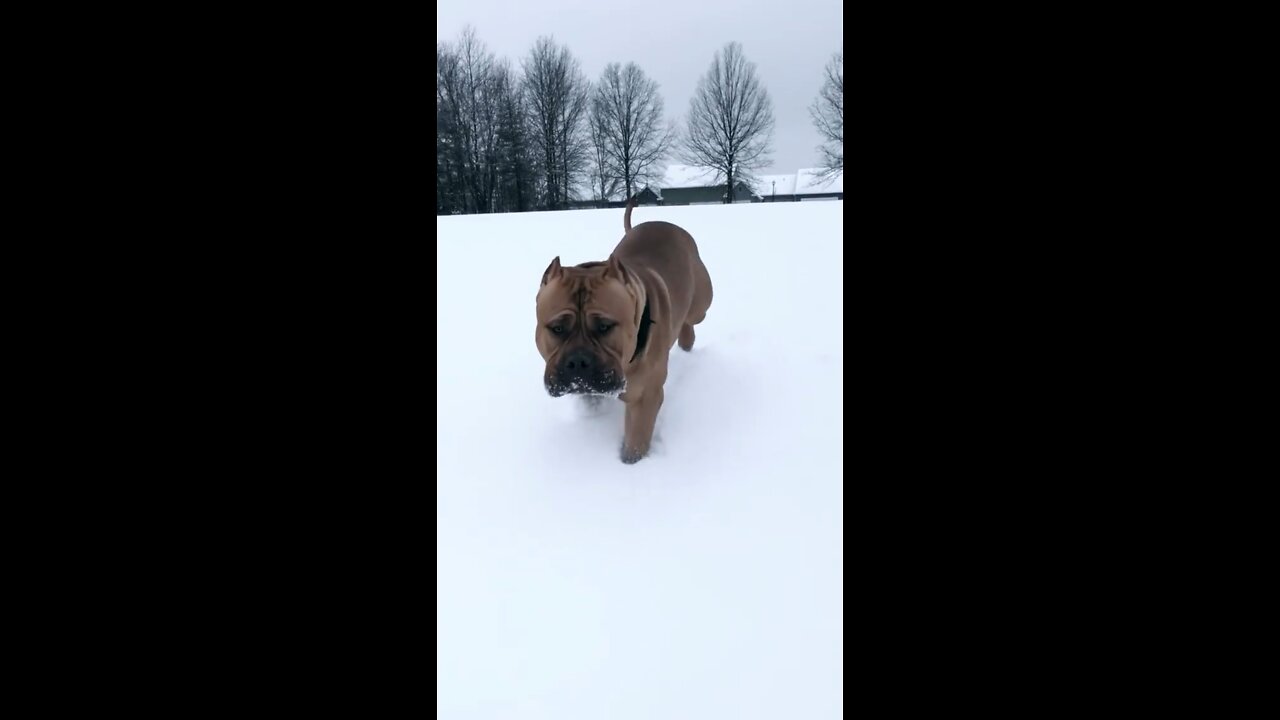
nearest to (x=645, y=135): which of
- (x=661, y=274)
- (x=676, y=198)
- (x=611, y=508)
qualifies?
(x=676, y=198)

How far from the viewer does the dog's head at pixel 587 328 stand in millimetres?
2938

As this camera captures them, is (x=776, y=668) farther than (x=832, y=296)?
No

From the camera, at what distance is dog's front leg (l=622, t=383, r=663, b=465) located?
3297 mm

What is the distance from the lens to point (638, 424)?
3363 mm

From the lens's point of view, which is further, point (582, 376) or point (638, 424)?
point (638, 424)

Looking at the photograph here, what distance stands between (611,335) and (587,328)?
111 millimetres

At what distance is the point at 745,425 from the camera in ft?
11.2

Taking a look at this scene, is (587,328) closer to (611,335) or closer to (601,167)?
(611,335)

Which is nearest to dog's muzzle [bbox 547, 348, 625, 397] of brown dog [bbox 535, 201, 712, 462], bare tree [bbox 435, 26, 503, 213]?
brown dog [bbox 535, 201, 712, 462]

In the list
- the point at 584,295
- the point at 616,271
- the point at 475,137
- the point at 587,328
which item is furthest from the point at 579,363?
the point at 475,137

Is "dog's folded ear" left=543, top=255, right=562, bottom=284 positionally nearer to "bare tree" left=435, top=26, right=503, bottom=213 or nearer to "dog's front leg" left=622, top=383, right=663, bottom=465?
"dog's front leg" left=622, top=383, right=663, bottom=465
